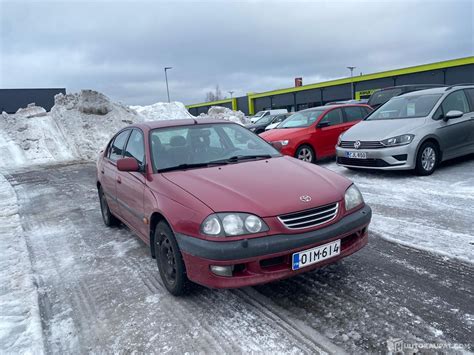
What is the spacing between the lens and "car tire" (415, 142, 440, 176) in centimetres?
674

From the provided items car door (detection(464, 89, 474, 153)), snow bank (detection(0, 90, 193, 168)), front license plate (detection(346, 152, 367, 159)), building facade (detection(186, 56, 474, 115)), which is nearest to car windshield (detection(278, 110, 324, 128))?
front license plate (detection(346, 152, 367, 159))

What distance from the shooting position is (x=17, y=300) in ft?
11.0

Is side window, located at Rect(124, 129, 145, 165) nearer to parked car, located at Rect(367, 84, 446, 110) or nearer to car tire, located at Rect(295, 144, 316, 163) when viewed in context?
car tire, located at Rect(295, 144, 316, 163)

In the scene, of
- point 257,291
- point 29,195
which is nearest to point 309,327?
point 257,291

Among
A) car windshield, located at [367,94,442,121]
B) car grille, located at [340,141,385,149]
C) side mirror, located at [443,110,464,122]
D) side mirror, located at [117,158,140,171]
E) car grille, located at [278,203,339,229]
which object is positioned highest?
car windshield, located at [367,94,442,121]

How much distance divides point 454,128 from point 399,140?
4.37 feet

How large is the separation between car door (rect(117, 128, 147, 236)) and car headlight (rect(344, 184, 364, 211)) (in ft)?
6.44

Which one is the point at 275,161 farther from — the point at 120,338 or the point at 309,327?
the point at 120,338

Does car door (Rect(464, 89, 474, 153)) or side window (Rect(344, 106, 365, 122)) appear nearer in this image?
car door (Rect(464, 89, 474, 153))

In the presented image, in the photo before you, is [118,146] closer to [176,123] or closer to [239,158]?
[176,123]

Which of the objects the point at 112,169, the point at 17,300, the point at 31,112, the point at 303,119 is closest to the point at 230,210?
the point at 17,300

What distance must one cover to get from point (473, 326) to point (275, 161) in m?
2.16

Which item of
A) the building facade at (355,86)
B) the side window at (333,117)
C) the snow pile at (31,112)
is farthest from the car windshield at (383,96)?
the building facade at (355,86)

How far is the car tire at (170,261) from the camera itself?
3045 mm
